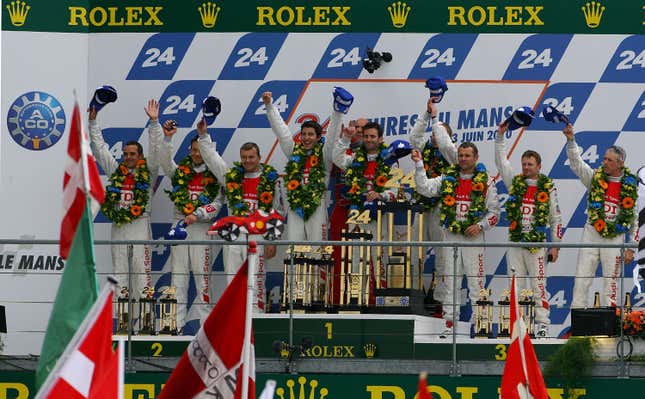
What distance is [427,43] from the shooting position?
1845 centimetres

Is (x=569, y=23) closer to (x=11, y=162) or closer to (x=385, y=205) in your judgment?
(x=385, y=205)

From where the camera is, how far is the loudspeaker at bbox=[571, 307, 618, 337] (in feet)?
51.5

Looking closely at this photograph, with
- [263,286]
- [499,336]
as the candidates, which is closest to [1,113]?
[263,286]

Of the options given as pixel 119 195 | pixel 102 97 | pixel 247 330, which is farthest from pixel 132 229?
pixel 247 330

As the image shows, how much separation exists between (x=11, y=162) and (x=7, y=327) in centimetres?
179

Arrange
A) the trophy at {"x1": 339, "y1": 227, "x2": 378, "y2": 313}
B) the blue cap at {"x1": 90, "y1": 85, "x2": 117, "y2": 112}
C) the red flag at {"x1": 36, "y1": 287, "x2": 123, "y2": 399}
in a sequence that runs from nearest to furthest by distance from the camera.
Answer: the red flag at {"x1": 36, "y1": 287, "x2": 123, "y2": 399} → the trophy at {"x1": 339, "y1": 227, "x2": 378, "y2": 313} → the blue cap at {"x1": 90, "y1": 85, "x2": 117, "y2": 112}

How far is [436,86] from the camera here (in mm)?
17125

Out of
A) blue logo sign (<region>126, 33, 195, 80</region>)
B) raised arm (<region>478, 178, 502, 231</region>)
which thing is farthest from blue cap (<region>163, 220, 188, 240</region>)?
raised arm (<region>478, 178, 502, 231</region>)

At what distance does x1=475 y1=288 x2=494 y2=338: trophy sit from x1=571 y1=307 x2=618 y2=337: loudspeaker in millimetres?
966

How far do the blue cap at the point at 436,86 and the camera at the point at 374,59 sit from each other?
121 centimetres

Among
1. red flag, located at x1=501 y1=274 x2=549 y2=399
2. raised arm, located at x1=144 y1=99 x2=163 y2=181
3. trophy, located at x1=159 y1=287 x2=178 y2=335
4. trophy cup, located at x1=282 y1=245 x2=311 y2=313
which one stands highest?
raised arm, located at x1=144 y1=99 x2=163 y2=181

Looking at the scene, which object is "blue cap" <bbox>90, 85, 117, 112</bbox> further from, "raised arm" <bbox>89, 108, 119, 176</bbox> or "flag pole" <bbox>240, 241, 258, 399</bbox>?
"flag pole" <bbox>240, 241, 258, 399</bbox>

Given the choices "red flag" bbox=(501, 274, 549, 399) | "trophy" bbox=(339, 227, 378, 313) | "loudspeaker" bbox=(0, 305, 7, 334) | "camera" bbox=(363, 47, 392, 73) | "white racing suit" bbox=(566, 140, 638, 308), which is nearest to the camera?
"red flag" bbox=(501, 274, 549, 399)

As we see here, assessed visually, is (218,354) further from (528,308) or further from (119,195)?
(119,195)
